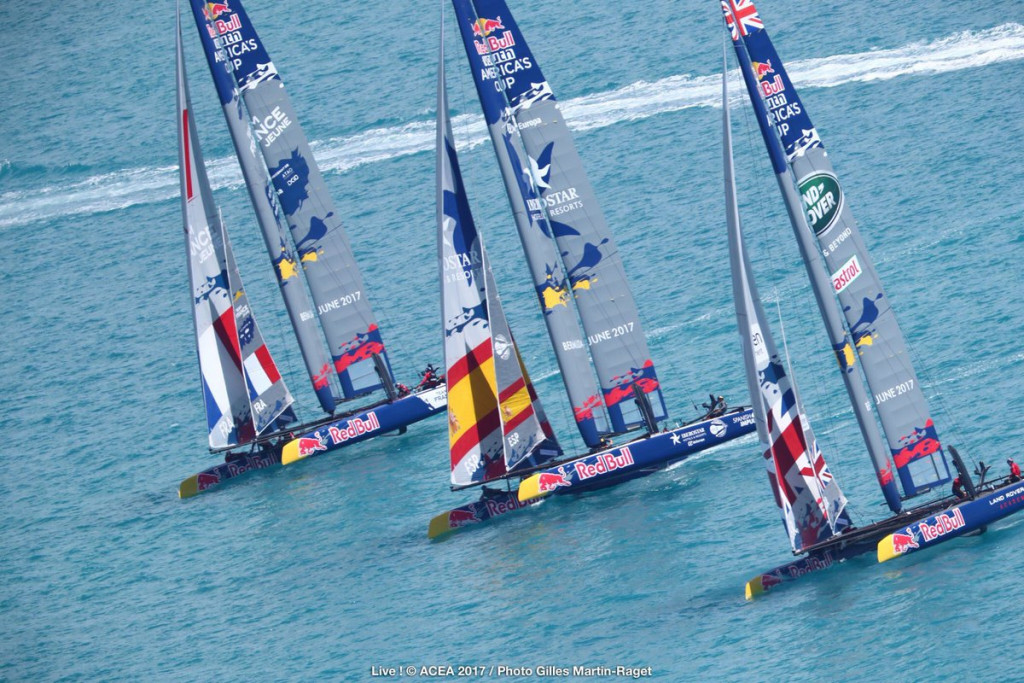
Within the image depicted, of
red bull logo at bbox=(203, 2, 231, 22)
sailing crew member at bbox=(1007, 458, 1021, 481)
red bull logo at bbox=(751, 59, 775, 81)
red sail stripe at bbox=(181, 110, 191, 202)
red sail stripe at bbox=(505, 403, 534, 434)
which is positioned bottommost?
sailing crew member at bbox=(1007, 458, 1021, 481)

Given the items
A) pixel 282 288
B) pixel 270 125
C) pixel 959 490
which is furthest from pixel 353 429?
pixel 959 490

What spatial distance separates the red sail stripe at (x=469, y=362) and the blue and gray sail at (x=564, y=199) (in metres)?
3.14

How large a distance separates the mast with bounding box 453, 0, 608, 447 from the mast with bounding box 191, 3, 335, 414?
1177cm

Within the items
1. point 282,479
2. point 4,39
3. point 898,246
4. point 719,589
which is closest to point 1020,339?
point 898,246

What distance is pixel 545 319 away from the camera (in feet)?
190

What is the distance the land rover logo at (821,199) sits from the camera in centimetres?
4741

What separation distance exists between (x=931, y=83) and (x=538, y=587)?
48.3 meters

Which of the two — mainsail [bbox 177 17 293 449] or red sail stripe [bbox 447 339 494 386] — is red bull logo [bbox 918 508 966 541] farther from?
mainsail [bbox 177 17 293 449]

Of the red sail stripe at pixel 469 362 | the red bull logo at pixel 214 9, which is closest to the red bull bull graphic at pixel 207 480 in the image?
the red sail stripe at pixel 469 362

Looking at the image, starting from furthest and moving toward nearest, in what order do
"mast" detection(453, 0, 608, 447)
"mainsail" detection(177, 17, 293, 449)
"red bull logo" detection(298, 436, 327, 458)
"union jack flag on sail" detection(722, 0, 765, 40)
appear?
"mainsail" detection(177, 17, 293, 449) → "red bull logo" detection(298, 436, 327, 458) → "mast" detection(453, 0, 608, 447) → "union jack flag on sail" detection(722, 0, 765, 40)

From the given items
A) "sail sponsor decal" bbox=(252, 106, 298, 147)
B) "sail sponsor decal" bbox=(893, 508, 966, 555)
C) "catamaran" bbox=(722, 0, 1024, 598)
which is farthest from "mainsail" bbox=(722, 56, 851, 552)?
"sail sponsor decal" bbox=(252, 106, 298, 147)

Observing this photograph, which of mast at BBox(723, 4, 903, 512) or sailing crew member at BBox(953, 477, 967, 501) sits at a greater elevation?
mast at BBox(723, 4, 903, 512)

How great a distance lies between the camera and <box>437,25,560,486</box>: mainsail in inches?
2263

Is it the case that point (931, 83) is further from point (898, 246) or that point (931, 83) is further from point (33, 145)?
point (33, 145)
